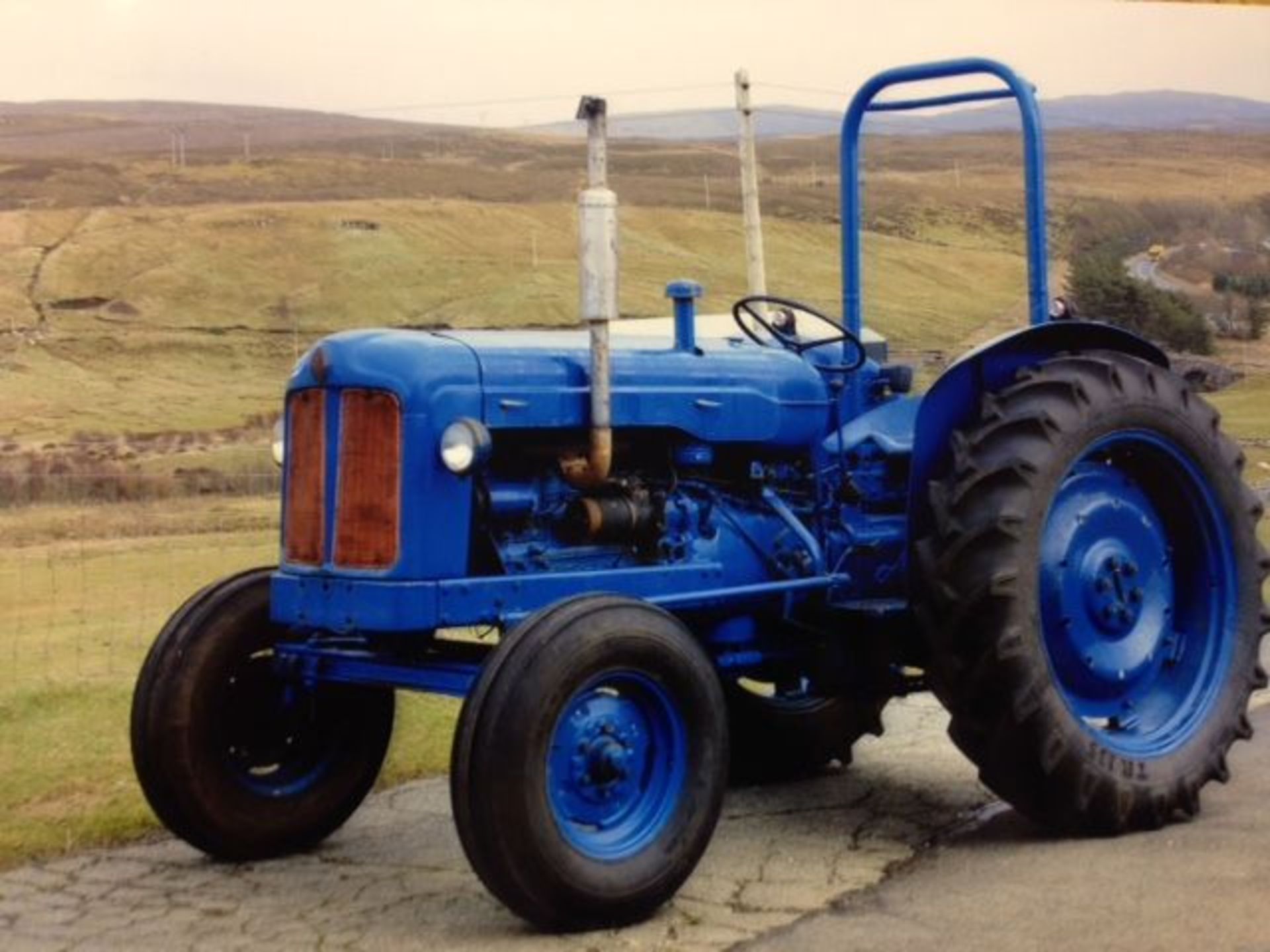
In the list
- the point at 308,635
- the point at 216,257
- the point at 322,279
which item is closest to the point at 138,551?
the point at 308,635

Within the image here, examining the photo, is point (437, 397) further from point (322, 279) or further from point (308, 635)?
point (322, 279)

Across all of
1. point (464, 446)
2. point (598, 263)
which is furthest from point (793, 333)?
point (464, 446)

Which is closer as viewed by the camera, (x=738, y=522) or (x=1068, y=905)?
(x=1068, y=905)

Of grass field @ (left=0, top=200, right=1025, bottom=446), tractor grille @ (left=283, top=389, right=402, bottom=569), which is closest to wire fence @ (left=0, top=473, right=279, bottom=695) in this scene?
grass field @ (left=0, top=200, right=1025, bottom=446)

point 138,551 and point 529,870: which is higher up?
point 529,870

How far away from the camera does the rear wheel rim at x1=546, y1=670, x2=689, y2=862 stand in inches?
209

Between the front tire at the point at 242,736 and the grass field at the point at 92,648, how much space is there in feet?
1.64

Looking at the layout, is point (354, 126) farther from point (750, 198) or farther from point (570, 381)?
point (570, 381)

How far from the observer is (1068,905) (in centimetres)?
536

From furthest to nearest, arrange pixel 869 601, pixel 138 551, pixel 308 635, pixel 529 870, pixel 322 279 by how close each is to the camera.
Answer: pixel 322 279
pixel 138 551
pixel 869 601
pixel 308 635
pixel 529 870

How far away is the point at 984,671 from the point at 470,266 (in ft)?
91.2

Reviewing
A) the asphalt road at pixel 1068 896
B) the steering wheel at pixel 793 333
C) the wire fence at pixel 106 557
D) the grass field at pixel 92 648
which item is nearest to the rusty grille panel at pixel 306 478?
the grass field at pixel 92 648

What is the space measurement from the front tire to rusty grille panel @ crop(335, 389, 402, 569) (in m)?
0.66

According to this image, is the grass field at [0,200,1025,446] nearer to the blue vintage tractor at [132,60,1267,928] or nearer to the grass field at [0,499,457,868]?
the grass field at [0,499,457,868]
